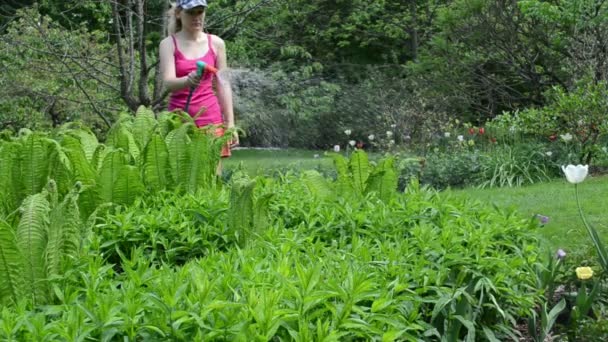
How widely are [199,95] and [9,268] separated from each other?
2.69 metres

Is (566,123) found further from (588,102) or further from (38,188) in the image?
(38,188)

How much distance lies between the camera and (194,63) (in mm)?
4910

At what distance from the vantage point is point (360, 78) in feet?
77.3

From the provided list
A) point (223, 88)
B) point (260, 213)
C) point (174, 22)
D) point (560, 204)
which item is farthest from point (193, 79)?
point (560, 204)

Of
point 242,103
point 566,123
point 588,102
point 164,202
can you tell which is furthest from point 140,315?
point 242,103

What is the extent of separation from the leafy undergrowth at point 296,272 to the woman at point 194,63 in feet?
4.08

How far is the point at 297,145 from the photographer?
21250mm

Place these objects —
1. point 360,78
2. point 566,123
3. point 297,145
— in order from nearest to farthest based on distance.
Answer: point 566,123 < point 297,145 < point 360,78

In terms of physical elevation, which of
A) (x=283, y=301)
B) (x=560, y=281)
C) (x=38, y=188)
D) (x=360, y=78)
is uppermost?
(x=360, y=78)

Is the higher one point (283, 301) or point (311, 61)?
point (311, 61)

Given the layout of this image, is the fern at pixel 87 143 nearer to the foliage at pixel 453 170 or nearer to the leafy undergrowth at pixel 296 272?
the leafy undergrowth at pixel 296 272

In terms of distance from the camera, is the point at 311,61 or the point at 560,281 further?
the point at 311,61

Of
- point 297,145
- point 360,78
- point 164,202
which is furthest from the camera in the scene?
point 360,78

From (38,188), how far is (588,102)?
817cm
